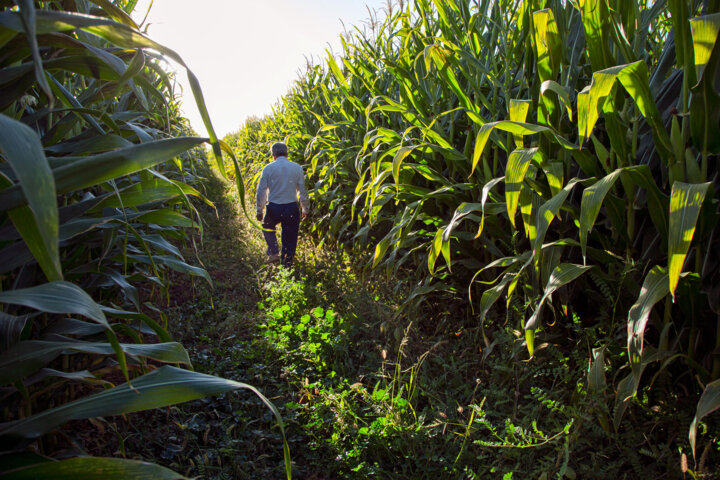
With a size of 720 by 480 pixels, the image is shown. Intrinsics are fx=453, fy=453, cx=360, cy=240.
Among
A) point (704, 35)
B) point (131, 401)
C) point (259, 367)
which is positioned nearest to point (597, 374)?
point (704, 35)

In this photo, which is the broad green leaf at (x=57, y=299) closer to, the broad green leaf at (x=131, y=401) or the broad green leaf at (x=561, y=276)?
the broad green leaf at (x=131, y=401)

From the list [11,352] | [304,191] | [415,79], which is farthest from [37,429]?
[304,191]

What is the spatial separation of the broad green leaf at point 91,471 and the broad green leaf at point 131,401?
7cm

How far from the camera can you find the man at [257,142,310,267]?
4824 mm

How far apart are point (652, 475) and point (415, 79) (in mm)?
2056

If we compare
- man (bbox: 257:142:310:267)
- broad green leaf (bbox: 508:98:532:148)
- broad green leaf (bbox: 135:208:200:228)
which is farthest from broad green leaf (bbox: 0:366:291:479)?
man (bbox: 257:142:310:267)

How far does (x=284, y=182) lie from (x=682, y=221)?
4098mm

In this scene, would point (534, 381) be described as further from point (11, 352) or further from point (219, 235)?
point (219, 235)

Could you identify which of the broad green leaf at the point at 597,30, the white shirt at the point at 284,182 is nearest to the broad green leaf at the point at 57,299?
the broad green leaf at the point at 597,30

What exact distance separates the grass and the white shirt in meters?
1.80

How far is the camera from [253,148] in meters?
9.32

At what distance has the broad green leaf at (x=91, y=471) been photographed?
2.27 ft

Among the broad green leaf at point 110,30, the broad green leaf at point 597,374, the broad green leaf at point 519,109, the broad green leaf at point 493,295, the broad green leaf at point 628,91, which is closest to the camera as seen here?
the broad green leaf at point 110,30

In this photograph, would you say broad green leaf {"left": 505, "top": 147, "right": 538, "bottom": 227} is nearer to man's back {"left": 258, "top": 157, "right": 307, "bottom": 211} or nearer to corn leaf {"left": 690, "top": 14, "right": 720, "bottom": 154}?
corn leaf {"left": 690, "top": 14, "right": 720, "bottom": 154}
